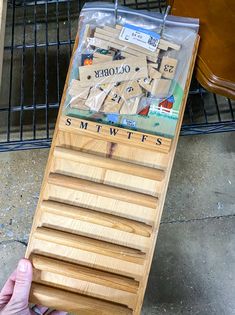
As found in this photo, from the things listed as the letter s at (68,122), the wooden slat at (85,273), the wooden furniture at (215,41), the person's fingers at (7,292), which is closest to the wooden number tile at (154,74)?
the wooden furniture at (215,41)

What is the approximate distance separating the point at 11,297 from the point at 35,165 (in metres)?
0.51

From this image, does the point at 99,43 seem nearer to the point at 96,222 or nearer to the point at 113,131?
the point at 113,131

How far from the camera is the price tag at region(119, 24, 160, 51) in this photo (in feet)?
3.05

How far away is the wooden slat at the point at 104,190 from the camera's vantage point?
90cm

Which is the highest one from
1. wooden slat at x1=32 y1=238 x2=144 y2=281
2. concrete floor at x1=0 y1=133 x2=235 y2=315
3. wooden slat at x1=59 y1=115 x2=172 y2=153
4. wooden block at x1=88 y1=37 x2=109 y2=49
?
wooden block at x1=88 y1=37 x2=109 y2=49

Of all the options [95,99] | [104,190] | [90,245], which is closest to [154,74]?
[95,99]

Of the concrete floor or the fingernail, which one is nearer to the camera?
the fingernail

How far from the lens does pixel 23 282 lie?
0.90 m

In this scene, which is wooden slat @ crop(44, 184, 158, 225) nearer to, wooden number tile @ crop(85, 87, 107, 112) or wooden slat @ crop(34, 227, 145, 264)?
wooden slat @ crop(34, 227, 145, 264)

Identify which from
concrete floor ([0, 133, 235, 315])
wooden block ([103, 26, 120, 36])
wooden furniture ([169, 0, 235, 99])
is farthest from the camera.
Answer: concrete floor ([0, 133, 235, 315])

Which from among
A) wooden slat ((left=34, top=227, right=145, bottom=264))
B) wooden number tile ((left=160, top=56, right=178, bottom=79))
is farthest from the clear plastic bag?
wooden slat ((left=34, top=227, right=145, bottom=264))

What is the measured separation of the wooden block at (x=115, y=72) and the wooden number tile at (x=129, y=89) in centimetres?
1

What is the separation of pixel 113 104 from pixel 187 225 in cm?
58

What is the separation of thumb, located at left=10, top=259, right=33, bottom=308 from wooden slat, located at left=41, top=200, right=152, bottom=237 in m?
0.13
